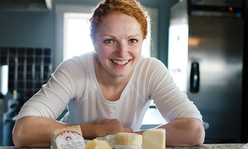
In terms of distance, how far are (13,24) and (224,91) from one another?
272 cm

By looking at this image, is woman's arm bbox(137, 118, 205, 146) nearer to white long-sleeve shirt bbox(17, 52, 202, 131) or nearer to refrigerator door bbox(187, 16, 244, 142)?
white long-sleeve shirt bbox(17, 52, 202, 131)

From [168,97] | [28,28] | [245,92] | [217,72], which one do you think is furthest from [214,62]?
[28,28]

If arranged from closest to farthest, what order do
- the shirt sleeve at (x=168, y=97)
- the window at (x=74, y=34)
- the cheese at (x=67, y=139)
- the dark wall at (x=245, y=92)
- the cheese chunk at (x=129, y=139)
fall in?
1. the cheese at (x=67, y=139)
2. the cheese chunk at (x=129, y=139)
3. the shirt sleeve at (x=168, y=97)
4. the dark wall at (x=245, y=92)
5. the window at (x=74, y=34)

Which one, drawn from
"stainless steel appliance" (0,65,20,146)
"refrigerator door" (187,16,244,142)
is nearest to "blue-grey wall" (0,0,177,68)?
"stainless steel appliance" (0,65,20,146)

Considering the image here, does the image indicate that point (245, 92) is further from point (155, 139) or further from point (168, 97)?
point (155, 139)

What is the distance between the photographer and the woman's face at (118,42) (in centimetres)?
94

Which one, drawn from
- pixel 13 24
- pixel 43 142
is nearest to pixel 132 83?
pixel 43 142

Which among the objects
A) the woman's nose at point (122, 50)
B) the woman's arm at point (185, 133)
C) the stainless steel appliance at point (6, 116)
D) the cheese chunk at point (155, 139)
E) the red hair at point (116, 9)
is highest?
the red hair at point (116, 9)

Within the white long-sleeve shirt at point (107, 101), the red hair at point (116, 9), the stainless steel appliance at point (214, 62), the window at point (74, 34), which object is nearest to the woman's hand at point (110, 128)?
the white long-sleeve shirt at point (107, 101)

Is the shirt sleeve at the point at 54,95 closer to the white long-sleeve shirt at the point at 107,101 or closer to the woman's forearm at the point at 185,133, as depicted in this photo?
the white long-sleeve shirt at the point at 107,101

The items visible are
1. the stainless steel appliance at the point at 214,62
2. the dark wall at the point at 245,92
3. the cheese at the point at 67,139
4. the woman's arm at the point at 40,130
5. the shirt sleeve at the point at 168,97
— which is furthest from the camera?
the dark wall at the point at 245,92

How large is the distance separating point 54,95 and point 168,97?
535 millimetres

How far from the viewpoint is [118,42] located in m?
0.95

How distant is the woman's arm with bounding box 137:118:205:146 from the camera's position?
0.87m
